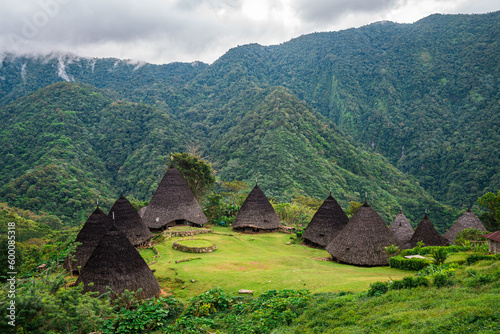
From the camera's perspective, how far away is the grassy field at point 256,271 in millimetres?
13675

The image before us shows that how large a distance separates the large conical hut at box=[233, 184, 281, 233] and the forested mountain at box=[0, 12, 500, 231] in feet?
61.6

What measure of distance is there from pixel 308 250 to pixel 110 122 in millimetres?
57500

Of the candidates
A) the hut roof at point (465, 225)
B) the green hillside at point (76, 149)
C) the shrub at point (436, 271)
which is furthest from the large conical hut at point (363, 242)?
the green hillside at point (76, 149)

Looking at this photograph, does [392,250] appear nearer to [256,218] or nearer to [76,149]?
Answer: [256,218]

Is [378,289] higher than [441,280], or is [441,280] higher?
[441,280]

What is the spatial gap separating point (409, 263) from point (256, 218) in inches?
589

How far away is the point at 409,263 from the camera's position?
1548 cm

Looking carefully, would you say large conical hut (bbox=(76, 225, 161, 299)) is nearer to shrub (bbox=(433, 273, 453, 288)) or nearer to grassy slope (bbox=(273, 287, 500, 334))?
grassy slope (bbox=(273, 287, 500, 334))

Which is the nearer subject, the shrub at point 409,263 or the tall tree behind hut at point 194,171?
the shrub at point 409,263

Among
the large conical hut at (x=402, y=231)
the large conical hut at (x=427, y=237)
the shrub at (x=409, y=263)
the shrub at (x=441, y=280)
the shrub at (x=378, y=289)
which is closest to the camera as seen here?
the shrub at (x=441, y=280)

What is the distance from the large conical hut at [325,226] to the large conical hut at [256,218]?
4.40m

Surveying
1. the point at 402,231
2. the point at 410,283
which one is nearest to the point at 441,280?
the point at 410,283

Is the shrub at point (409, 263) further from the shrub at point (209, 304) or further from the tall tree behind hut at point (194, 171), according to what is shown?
the tall tree behind hut at point (194, 171)

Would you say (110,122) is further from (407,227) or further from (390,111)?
(390,111)
